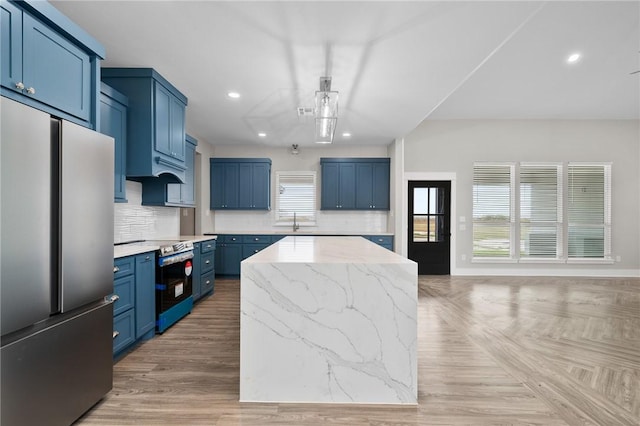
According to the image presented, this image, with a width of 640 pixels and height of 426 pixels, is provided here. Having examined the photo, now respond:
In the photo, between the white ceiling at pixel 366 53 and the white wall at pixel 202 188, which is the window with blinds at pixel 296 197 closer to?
the white wall at pixel 202 188

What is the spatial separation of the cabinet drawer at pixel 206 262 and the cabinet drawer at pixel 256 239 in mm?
1160

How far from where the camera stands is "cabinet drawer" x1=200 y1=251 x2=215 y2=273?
15.2 feet

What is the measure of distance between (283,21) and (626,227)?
7860 mm

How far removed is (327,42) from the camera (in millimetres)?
2639

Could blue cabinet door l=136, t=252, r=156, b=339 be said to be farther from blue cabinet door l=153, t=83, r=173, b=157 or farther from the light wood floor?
blue cabinet door l=153, t=83, r=173, b=157

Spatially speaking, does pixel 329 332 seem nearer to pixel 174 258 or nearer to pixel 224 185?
pixel 174 258

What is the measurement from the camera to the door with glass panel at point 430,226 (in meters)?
6.57

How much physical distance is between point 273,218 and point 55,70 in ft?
16.6

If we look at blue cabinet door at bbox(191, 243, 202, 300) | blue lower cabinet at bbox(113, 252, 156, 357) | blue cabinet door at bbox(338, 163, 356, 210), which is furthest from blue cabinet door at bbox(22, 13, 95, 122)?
blue cabinet door at bbox(338, 163, 356, 210)

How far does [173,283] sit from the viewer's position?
11.5 feet

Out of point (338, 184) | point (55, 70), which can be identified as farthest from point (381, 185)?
point (55, 70)

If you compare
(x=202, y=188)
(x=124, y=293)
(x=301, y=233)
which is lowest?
(x=124, y=293)

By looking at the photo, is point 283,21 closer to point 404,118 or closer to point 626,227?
point 404,118

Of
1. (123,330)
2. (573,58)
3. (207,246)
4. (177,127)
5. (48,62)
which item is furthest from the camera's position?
(207,246)
